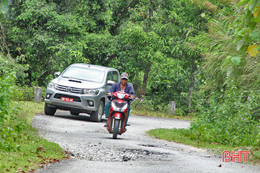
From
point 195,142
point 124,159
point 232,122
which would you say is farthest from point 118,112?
point 124,159

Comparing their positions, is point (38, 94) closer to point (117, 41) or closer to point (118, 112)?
point (117, 41)

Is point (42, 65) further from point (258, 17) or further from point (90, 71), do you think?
point (258, 17)

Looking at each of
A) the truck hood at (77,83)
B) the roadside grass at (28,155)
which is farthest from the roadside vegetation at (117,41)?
the roadside grass at (28,155)

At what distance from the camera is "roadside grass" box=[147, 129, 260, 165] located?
1080 centimetres

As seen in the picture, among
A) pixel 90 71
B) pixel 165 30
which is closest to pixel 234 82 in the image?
pixel 90 71

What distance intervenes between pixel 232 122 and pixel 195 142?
1.26 m

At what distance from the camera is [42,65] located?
29.0 metres

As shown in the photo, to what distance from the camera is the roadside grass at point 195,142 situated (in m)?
10.8

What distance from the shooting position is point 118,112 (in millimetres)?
12531

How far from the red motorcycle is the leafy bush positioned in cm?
279

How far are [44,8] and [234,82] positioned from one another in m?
14.4

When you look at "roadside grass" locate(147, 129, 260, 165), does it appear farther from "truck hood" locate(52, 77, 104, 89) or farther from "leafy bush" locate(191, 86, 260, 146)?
"truck hood" locate(52, 77, 104, 89)

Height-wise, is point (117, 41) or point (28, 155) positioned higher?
point (117, 41)

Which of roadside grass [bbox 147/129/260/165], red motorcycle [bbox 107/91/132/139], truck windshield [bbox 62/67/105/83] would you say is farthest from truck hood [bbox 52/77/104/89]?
red motorcycle [bbox 107/91/132/139]
